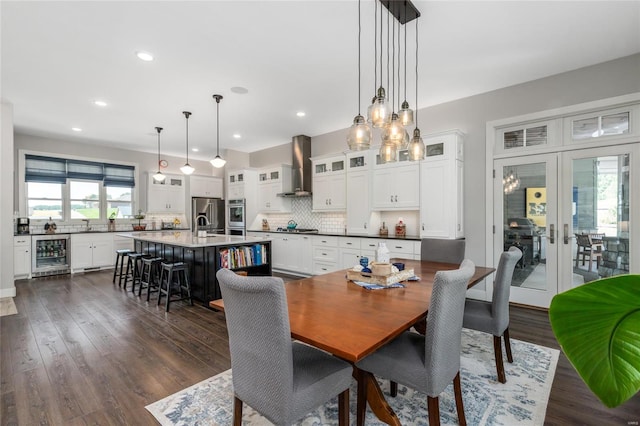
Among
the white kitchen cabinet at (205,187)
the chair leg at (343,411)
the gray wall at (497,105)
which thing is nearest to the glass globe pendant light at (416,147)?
the chair leg at (343,411)

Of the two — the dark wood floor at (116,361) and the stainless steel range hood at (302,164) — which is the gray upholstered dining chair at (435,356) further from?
the stainless steel range hood at (302,164)

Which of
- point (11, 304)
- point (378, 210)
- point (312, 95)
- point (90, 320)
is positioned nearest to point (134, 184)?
point (11, 304)

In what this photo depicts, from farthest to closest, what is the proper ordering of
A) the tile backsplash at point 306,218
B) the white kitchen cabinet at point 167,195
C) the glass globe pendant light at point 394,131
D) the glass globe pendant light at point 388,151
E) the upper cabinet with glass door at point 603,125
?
the white kitchen cabinet at point 167,195 < the tile backsplash at point 306,218 < the upper cabinet with glass door at point 603,125 < the glass globe pendant light at point 388,151 < the glass globe pendant light at point 394,131

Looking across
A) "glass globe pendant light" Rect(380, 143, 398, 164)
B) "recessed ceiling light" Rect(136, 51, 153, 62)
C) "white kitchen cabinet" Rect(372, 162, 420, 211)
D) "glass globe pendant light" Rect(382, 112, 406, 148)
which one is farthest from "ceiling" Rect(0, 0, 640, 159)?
"glass globe pendant light" Rect(380, 143, 398, 164)

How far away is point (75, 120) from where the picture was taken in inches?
208

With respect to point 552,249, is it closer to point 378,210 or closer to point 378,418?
point 378,210

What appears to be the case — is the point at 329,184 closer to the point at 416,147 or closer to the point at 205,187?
the point at 416,147

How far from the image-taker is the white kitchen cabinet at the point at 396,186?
4609mm

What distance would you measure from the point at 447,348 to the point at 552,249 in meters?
3.29

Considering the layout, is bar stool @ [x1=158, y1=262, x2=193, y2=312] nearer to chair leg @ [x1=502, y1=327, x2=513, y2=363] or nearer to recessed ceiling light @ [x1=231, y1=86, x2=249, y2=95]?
recessed ceiling light @ [x1=231, y1=86, x2=249, y2=95]

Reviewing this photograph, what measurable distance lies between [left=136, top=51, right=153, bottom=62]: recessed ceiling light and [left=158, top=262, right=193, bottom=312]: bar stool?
2.47 meters

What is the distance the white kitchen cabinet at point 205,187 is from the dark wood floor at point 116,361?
431 centimetres

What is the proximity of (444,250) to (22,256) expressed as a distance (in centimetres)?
756

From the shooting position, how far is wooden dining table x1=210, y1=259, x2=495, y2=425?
1.20 m
